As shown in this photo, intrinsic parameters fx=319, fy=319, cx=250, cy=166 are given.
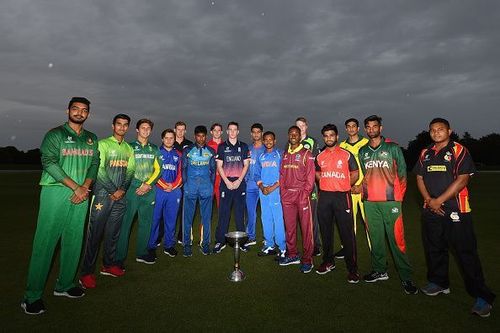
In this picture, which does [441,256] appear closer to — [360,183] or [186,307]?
Result: [360,183]

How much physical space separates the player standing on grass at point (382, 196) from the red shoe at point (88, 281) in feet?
12.8

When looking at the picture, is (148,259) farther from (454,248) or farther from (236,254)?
(454,248)

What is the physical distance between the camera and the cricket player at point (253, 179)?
6785 mm

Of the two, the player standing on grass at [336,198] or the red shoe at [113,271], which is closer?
the player standing on grass at [336,198]

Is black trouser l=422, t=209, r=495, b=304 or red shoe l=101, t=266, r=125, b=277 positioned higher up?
black trouser l=422, t=209, r=495, b=304

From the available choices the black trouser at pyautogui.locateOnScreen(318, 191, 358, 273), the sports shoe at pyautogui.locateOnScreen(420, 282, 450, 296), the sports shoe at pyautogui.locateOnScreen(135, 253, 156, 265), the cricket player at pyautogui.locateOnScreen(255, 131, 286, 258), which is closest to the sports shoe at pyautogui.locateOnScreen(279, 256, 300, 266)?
the cricket player at pyautogui.locateOnScreen(255, 131, 286, 258)

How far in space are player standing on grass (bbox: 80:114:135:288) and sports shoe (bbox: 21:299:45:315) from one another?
77 centimetres

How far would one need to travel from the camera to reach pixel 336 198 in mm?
4867

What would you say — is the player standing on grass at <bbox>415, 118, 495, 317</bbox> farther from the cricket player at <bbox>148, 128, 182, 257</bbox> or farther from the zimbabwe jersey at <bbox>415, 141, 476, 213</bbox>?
the cricket player at <bbox>148, 128, 182, 257</bbox>

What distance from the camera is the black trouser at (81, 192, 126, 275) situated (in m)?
4.57

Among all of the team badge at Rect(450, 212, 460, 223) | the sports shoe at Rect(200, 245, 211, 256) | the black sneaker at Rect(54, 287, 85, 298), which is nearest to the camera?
the team badge at Rect(450, 212, 460, 223)

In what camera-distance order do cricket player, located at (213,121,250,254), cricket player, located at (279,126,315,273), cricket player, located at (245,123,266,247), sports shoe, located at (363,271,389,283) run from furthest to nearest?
1. cricket player, located at (245,123,266,247)
2. cricket player, located at (213,121,250,254)
3. cricket player, located at (279,126,315,273)
4. sports shoe, located at (363,271,389,283)

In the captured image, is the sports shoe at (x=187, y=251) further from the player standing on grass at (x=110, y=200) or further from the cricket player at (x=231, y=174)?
the player standing on grass at (x=110, y=200)

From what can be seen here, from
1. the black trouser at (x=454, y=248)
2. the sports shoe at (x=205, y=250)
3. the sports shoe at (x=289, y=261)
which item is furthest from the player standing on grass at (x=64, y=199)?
the black trouser at (x=454, y=248)
